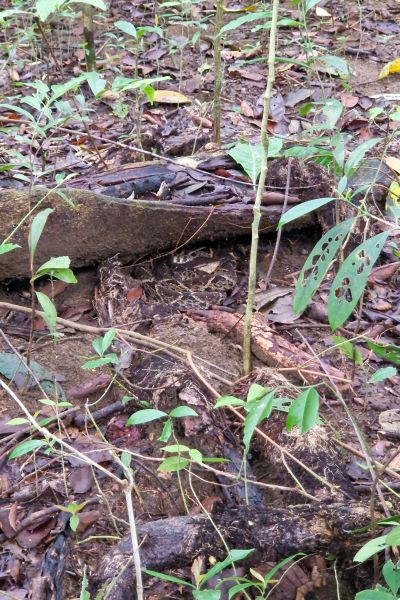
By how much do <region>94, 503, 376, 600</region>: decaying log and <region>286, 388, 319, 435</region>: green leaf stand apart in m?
0.43

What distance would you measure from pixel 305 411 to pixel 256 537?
1.64ft

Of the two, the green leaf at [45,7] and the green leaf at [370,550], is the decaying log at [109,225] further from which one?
the green leaf at [370,550]

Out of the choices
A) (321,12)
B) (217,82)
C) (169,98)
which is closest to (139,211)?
(217,82)

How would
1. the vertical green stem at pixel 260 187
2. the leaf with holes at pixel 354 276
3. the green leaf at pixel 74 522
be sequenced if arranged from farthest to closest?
the vertical green stem at pixel 260 187
the green leaf at pixel 74 522
the leaf with holes at pixel 354 276

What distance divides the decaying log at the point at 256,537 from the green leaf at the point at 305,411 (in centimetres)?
43

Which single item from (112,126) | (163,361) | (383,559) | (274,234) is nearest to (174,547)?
(383,559)

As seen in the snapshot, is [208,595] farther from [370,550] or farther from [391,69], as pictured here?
[391,69]

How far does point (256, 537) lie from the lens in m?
2.05

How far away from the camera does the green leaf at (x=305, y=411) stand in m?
1.76

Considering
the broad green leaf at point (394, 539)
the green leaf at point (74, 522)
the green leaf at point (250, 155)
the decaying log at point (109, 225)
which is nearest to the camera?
the broad green leaf at point (394, 539)

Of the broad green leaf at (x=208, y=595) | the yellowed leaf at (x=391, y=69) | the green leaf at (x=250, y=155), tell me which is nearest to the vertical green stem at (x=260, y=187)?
the green leaf at (x=250, y=155)

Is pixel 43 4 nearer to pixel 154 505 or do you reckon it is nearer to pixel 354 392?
pixel 154 505

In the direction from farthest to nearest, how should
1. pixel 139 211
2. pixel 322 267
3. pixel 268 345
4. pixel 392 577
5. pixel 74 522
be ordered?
pixel 139 211 → pixel 268 345 → pixel 74 522 → pixel 322 267 → pixel 392 577

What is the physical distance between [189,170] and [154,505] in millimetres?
2011
